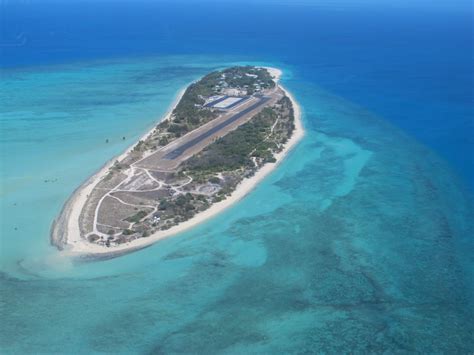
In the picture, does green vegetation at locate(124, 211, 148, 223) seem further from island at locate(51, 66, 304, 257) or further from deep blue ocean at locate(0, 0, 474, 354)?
deep blue ocean at locate(0, 0, 474, 354)

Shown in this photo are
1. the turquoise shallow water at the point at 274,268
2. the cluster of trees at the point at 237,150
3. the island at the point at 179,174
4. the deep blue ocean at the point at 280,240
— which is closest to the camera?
the turquoise shallow water at the point at 274,268

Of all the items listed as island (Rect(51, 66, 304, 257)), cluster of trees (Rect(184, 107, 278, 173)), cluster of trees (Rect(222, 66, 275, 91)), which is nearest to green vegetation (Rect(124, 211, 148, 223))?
island (Rect(51, 66, 304, 257))

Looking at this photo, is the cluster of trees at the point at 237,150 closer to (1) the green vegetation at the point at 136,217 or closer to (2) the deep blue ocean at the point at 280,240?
(2) the deep blue ocean at the point at 280,240

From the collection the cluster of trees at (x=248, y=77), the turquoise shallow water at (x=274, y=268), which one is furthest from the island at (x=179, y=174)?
the cluster of trees at (x=248, y=77)

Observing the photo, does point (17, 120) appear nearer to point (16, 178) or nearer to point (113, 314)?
point (16, 178)

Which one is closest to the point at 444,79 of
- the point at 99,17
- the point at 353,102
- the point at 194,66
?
the point at 353,102

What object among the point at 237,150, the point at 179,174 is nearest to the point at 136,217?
the point at 179,174

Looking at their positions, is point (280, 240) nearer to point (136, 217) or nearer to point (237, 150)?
point (136, 217)
